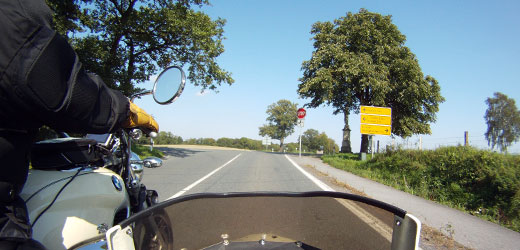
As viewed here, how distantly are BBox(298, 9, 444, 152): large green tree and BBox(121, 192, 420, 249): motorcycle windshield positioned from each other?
22.9m

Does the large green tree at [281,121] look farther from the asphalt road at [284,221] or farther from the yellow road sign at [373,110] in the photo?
the asphalt road at [284,221]

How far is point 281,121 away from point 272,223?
8027 centimetres

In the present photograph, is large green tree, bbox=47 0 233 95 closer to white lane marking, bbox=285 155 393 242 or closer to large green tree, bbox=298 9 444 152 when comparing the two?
large green tree, bbox=298 9 444 152

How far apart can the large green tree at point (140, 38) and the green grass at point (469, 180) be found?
1298 centimetres

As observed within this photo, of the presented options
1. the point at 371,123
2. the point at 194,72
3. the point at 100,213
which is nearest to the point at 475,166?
the point at 100,213

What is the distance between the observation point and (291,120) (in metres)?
82.1

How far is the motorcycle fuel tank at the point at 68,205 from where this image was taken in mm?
1309

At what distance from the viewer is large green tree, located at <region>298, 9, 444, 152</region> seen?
943 inches

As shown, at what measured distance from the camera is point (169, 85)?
7.55 feet

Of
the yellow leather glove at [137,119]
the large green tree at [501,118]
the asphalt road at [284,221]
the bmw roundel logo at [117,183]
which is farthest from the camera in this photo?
the large green tree at [501,118]

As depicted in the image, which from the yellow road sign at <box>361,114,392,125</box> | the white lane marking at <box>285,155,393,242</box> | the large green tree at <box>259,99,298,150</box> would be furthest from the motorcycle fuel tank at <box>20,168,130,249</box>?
the large green tree at <box>259,99,298,150</box>

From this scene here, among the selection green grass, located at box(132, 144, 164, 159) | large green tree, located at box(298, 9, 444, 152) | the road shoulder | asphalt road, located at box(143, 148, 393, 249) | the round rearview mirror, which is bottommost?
the road shoulder

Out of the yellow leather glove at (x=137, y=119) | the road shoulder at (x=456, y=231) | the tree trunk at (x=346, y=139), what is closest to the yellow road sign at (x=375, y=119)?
the tree trunk at (x=346, y=139)

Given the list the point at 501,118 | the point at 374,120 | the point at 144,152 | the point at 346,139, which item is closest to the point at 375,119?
the point at 374,120
